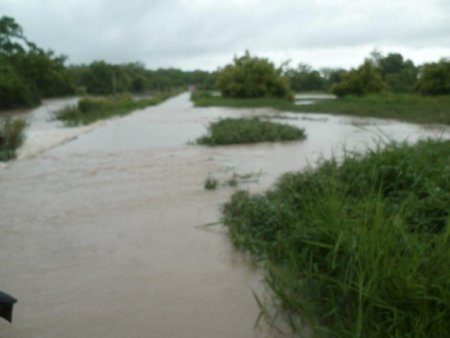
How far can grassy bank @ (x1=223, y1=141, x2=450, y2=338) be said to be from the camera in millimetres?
2908

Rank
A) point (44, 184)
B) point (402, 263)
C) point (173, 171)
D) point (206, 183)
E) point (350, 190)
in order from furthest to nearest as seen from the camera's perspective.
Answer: point (173, 171) → point (44, 184) → point (206, 183) → point (350, 190) → point (402, 263)

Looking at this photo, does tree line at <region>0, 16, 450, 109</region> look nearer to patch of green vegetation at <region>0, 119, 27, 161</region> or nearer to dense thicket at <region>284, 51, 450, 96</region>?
dense thicket at <region>284, 51, 450, 96</region>

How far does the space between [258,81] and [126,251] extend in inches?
1580

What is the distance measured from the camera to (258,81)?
1732 inches

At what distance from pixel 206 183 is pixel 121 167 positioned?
11.0 ft

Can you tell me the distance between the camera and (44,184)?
8.95 meters

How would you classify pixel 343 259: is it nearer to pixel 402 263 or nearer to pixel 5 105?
pixel 402 263

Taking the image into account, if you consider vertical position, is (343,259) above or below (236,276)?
above

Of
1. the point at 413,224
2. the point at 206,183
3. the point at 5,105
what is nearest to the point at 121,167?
the point at 206,183

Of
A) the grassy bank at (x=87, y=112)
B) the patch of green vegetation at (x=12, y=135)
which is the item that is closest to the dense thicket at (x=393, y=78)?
the grassy bank at (x=87, y=112)

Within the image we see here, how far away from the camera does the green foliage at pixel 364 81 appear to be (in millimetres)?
38656

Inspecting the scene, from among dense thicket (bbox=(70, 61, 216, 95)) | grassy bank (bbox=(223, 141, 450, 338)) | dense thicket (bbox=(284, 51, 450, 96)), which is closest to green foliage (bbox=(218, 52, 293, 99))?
dense thicket (bbox=(284, 51, 450, 96))

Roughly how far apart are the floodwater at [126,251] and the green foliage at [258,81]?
109 feet

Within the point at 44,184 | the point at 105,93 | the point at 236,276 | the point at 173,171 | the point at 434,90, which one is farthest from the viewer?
the point at 105,93
